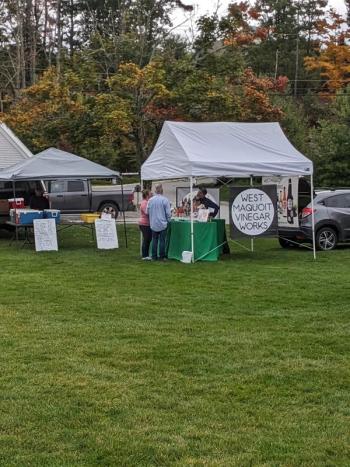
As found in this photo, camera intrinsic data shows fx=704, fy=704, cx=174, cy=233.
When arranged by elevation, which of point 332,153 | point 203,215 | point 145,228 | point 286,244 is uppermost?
point 332,153

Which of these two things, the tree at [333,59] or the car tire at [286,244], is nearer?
the car tire at [286,244]

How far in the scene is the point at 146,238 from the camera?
1527cm

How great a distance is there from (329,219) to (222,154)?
357 centimetres

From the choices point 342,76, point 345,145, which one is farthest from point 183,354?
point 342,76

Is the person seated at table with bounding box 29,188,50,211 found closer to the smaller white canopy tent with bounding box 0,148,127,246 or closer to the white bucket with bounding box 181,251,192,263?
the smaller white canopy tent with bounding box 0,148,127,246

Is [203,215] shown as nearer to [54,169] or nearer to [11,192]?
[54,169]

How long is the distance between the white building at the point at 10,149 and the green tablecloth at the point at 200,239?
1238cm

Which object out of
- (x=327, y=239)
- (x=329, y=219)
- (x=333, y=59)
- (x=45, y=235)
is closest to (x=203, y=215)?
(x=329, y=219)

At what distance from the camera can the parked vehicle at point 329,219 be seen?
1659cm

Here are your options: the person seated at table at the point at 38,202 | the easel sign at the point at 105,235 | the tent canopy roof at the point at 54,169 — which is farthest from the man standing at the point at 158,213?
the person seated at table at the point at 38,202

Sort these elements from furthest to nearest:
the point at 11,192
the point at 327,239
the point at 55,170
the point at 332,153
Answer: the point at 332,153
the point at 11,192
the point at 55,170
the point at 327,239

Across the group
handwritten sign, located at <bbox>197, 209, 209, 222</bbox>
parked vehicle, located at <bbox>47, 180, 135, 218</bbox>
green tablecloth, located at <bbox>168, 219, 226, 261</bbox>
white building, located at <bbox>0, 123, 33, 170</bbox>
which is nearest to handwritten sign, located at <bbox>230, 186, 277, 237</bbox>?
green tablecloth, located at <bbox>168, 219, 226, 261</bbox>

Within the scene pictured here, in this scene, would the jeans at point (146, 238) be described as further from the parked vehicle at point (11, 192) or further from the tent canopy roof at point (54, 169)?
the parked vehicle at point (11, 192)

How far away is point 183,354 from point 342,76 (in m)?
45.3
